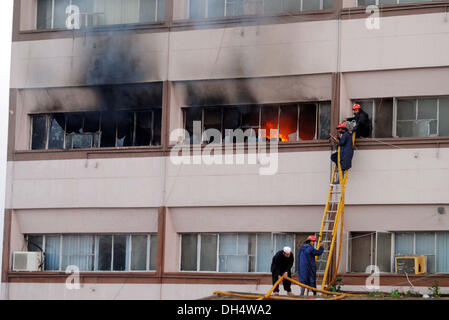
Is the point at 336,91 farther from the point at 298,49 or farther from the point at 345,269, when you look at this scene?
the point at 345,269

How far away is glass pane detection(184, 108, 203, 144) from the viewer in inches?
1416

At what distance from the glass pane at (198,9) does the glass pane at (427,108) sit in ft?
27.2

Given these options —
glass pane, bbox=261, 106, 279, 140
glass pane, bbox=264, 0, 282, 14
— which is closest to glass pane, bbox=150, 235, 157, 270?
glass pane, bbox=261, 106, 279, 140

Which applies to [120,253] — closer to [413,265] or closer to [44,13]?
[44,13]

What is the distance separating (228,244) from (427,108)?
8081mm

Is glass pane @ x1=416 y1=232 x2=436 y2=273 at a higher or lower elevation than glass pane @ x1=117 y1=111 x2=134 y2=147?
lower

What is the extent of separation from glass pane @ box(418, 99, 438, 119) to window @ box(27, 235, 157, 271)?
33.2 ft

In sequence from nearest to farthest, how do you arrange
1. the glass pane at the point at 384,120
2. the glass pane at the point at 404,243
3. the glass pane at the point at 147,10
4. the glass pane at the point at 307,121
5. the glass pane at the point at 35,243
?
the glass pane at the point at 404,243 < the glass pane at the point at 384,120 < the glass pane at the point at 307,121 < the glass pane at the point at 147,10 < the glass pane at the point at 35,243

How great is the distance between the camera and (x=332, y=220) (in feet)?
108

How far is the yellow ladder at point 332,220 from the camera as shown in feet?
106

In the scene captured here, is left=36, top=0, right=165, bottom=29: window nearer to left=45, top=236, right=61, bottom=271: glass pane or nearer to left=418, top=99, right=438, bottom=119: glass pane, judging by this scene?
left=45, top=236, right=61, bottom=271: glass pane

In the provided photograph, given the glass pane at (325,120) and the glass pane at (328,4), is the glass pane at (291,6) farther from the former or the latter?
the glass pane at (325,120)

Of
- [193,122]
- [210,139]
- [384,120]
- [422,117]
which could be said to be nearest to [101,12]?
[193,122]

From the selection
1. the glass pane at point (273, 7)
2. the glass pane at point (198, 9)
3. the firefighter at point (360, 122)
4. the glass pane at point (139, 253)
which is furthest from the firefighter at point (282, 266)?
the glass pane at point (198, 9)
